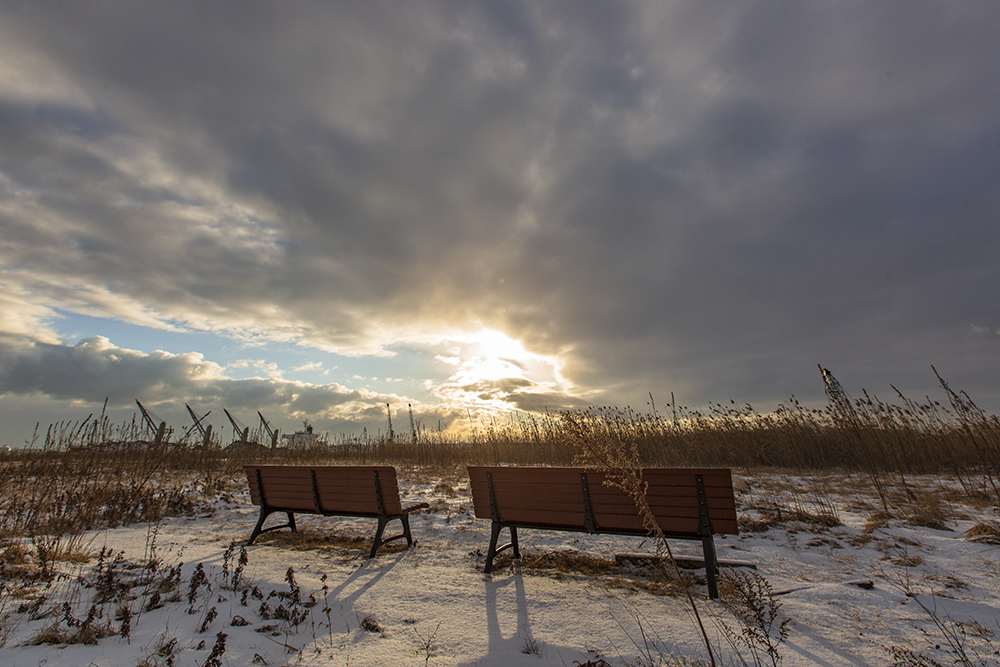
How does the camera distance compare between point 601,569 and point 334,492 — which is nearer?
point 601,569

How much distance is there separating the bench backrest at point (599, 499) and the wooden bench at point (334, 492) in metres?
1.14

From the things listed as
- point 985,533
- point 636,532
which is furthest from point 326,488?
point 985,533

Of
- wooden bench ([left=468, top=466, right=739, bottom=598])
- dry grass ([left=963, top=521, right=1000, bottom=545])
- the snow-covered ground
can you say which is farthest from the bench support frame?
dry grass ([left=963, top=521, right=1000, bottom=545])

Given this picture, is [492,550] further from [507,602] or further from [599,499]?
[599,499]

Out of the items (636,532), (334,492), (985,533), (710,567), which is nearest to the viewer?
(710,567)

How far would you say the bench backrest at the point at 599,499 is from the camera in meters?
3.60

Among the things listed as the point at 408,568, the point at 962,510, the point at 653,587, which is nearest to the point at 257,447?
the point at 408,568

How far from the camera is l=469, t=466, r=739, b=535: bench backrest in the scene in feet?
11.8

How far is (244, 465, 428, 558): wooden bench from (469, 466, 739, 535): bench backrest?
1.14 metres

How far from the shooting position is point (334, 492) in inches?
213

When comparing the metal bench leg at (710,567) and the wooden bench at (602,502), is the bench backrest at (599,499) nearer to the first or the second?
the wooden bench at (602,502)

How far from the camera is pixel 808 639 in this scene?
2938mm

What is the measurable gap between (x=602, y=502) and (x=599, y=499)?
0.12ft

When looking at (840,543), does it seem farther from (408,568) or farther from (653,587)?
(408,568)
